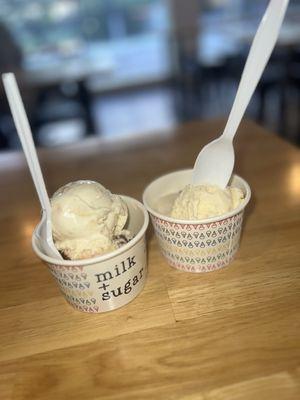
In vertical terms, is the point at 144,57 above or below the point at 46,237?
below

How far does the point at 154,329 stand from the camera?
0.39m

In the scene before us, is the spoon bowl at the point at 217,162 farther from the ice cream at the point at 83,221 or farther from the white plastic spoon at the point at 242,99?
the ice cream at the point at 83,221

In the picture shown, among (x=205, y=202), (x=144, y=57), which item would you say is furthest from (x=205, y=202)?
(x=144, y=57)

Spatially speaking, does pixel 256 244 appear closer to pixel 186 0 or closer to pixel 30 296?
pixel 30 296

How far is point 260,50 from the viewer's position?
1.37 ft

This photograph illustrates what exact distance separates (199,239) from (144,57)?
12.8ft

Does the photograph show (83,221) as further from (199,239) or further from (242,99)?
(242,99)

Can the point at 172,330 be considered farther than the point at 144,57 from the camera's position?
No

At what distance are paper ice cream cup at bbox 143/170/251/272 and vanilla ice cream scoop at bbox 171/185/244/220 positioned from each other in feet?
0.05

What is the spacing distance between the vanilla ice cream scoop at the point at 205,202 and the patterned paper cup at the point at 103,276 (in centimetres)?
5

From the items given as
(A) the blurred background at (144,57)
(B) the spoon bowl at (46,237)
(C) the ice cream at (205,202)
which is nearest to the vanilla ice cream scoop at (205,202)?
(C) the ice cream at (205,202)

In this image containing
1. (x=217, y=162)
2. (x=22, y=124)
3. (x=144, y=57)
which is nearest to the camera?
(x=22, y=124)

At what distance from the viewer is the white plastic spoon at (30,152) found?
13.8 inches

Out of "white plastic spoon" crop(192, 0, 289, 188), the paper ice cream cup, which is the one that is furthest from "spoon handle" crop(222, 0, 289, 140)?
the paper ice cream cup
